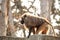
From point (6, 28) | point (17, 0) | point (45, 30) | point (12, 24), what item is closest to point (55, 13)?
point (17, 0)

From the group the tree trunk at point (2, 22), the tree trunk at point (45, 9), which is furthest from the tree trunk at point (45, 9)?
the tree trunk at point (2, 22)

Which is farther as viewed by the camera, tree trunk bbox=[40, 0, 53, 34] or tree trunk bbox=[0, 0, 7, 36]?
tree trunk bbox=[40, 0, 53, 34]

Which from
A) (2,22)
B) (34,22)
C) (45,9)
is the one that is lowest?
(2,22)

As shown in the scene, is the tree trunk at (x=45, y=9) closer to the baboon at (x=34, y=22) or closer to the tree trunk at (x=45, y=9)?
the tree trunk at (x=45, y=9)

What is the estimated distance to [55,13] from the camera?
1012 centimetres

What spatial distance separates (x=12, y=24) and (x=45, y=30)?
310 centimetres

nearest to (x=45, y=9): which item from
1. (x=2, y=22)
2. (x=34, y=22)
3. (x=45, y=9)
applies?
(x=45, y=9)

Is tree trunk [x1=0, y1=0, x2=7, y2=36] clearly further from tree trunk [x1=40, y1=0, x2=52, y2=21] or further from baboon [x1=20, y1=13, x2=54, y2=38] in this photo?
baboon [x1=20, y1=13, x2=54, y2=38]

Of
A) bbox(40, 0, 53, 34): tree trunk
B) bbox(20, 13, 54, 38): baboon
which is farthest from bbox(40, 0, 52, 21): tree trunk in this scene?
bbox(20, 13, 54, 38): baboon

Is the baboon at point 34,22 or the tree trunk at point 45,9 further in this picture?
the tree trunk at point 45,9

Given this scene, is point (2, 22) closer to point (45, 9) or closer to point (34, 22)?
point (45, 9)

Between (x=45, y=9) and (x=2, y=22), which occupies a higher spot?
(x=45, y=9)

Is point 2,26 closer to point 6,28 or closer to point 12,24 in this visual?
point 6,28

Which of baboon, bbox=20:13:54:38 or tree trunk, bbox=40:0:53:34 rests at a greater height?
tree trunk, bbox=40:0:53:34
